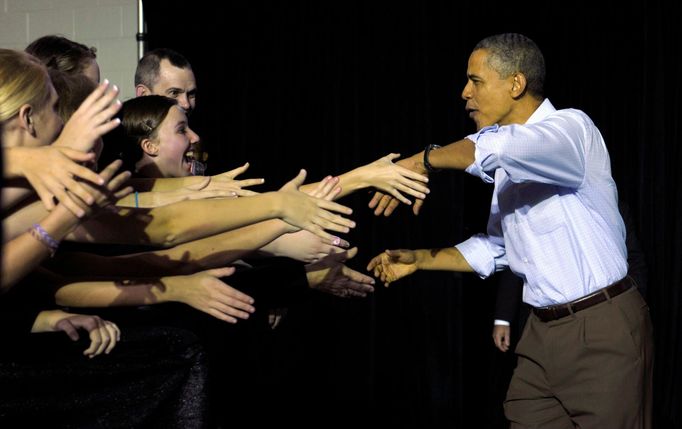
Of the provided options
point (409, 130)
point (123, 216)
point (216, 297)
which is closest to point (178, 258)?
point (123, 216)

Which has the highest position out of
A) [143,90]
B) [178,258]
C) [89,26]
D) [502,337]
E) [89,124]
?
[89,26]

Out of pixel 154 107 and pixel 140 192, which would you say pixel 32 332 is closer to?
pixel 140 192

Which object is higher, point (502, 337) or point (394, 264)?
point (394, 264)

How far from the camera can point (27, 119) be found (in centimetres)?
183

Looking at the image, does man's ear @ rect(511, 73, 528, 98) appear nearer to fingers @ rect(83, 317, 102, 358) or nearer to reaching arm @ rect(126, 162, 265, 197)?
reaching arm @ rect(126, 162, 265, 197)

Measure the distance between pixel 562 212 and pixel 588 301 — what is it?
0.89 ft

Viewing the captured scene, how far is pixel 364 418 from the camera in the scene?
173 inches

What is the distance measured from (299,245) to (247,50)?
2.21 m

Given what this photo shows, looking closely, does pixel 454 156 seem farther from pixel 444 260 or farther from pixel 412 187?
pixel 444 260

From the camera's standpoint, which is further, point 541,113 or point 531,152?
point 541,113

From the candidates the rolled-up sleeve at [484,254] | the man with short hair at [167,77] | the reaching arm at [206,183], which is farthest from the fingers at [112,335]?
the man with short hair at [167,77]

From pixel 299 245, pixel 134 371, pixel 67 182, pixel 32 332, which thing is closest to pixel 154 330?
pixel 134 371

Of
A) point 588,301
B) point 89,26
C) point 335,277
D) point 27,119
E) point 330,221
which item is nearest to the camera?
point 27,119

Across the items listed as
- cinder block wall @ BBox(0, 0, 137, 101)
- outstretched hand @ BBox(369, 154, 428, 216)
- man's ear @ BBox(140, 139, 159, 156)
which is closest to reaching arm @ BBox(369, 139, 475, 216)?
outstretched hand @ BBox(369, 154, 428, 216)
